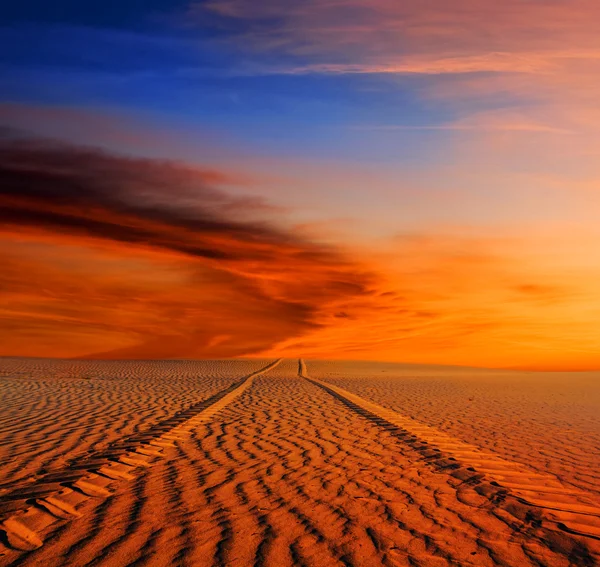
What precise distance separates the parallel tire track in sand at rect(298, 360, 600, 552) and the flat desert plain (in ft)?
0.10

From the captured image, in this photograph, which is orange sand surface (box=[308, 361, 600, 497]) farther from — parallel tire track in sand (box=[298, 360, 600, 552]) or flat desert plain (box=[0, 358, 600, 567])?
parallel tire track in sand (box=[298, 360, 600, 552])

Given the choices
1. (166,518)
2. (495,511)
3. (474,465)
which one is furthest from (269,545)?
(474,465)

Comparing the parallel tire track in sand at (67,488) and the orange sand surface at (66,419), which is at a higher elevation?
the orange sand surface at (66,419)

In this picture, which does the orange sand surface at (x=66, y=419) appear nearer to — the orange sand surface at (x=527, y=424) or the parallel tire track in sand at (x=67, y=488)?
the parallel tire track in sand at (x=67, y=488)

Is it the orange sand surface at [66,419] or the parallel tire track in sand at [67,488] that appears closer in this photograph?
the parallel tire track in sand at [67,488]

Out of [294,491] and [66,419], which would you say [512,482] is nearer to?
[294,491]

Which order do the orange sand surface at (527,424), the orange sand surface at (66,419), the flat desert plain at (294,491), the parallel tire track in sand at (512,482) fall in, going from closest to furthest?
the flat desert plain at (294,491) → the parallel tire track in sand at (512,482) → the orange sand surface at (66,419) → the orange sand surface at (527,424)

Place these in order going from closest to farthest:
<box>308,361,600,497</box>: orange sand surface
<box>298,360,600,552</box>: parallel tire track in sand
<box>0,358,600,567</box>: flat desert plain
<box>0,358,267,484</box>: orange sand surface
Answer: <box>0,358,600,567</box>: flat desert plain → <box>298,360,600,552</box>: parallel tire track in sand → <box>0,358,267,484</box>: orange sand surface → <box>308,361,600,497</box>: orange sand surface

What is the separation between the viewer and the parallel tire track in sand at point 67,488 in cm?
506

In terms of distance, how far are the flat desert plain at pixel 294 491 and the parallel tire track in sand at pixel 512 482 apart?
0.03 metres

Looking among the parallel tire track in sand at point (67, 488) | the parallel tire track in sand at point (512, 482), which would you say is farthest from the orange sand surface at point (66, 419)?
the parallel tire track in sand at point (512, 482)

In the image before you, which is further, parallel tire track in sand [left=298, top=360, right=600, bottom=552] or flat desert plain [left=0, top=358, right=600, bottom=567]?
parallel tire track in sand [left=298, top=360, right=600, bottom=552]

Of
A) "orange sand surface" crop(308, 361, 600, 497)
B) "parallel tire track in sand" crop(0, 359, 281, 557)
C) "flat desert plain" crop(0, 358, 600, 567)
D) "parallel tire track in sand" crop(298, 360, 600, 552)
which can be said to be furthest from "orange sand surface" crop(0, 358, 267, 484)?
"orange sand surface" crop(308, 361, 600, 497)

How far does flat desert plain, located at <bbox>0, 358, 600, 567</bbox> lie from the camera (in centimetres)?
471
